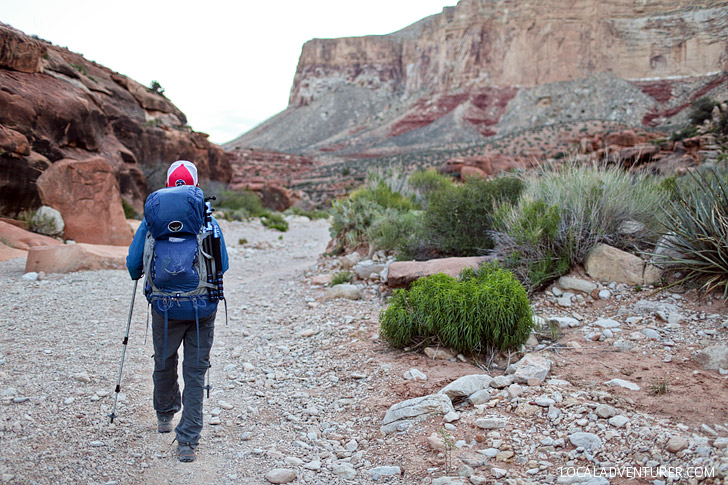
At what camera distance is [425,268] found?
6.43 metres

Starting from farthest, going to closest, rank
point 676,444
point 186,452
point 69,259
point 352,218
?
point 352,218
point 69,259
point 186,452
point 676,444

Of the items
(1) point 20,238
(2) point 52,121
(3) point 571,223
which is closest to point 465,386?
(3) point 571,223

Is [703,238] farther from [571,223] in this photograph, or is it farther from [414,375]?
[414,375]

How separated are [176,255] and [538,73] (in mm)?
71852

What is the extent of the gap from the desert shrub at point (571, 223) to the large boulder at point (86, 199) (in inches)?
364

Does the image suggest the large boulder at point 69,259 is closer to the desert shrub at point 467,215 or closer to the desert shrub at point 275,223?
the desert shrub at point 467,215

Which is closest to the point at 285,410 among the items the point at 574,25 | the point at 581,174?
the point at 581,174

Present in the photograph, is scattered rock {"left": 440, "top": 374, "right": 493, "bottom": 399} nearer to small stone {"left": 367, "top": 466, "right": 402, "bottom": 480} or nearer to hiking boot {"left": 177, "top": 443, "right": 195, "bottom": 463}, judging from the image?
small stone {"left": 367, "top": 466, "right": 402, "bottom": 480}

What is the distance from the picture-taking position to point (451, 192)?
7793 millimetres

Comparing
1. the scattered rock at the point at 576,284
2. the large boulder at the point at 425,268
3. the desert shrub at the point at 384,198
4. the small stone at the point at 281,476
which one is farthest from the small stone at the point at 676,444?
the desert shrub at the point at 384,198

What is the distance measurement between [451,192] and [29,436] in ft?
20.2

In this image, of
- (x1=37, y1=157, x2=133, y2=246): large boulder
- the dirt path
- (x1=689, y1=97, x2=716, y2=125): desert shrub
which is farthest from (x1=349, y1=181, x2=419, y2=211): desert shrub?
(x1=689, y1=97, x2=716, y2=125): desert shrub

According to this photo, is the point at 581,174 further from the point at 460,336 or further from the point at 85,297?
the point at 85,297

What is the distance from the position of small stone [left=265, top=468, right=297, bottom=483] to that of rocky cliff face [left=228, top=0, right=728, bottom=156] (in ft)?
173
